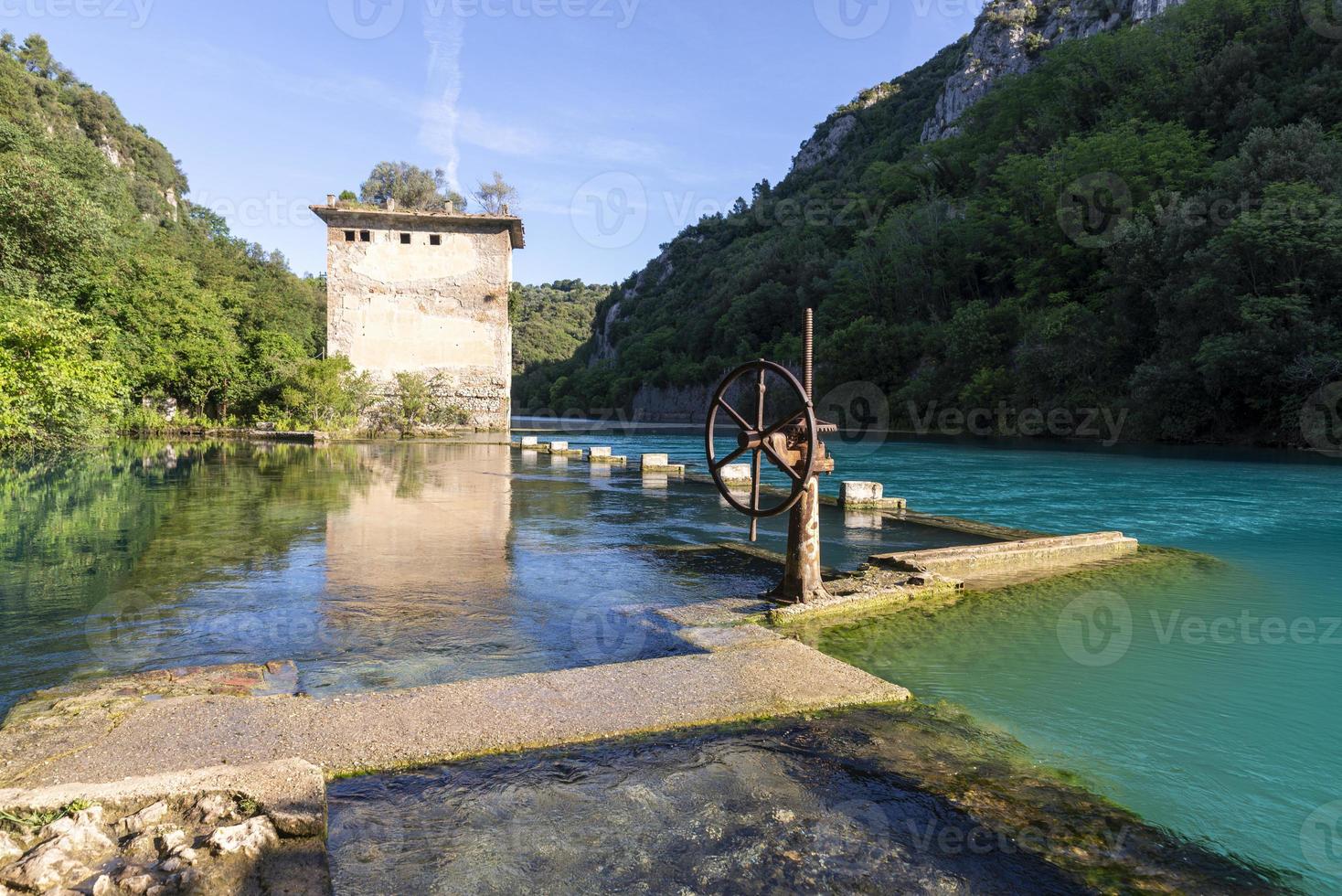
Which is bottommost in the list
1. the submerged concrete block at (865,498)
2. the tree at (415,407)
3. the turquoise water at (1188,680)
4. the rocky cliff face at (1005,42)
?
the turquoise water at (1188,680)

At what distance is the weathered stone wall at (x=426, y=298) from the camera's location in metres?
34.7

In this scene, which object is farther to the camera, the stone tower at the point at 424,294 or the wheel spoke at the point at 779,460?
the stone tower at the point at 424,294

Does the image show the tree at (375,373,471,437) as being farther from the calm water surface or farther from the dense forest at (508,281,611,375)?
the dense forest at (508,281,611,375)

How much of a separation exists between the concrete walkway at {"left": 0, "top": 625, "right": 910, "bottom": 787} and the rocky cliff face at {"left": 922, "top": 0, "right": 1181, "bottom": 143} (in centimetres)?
8840

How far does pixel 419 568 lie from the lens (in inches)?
321

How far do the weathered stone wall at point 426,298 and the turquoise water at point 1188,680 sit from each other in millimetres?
29455

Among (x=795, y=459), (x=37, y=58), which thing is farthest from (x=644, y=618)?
(x=37, y=58)

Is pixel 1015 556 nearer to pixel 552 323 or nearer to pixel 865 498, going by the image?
pixel 865 498

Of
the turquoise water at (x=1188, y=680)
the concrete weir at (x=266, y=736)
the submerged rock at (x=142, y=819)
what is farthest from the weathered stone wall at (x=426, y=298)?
the submerged rock at (x=142, y=819)

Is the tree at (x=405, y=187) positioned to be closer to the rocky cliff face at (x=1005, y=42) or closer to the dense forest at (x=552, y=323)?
the rocky cliff face at (x=1005, y=42)

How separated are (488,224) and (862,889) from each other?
35.9 m

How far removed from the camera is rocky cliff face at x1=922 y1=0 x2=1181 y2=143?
3287 inches

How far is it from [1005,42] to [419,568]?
10045cm

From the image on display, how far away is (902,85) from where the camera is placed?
11994 cm
